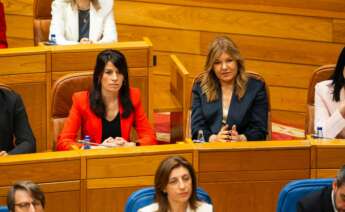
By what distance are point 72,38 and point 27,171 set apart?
1.98 m

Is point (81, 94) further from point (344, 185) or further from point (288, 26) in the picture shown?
point (288, 26)

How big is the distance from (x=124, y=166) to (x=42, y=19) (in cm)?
222

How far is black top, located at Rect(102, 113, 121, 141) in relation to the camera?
→ 16.2 ft

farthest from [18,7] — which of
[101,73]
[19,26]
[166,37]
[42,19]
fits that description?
[101,73]

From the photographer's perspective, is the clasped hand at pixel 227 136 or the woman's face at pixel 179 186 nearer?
the woman's face at pixel 179 186

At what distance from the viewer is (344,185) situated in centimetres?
373

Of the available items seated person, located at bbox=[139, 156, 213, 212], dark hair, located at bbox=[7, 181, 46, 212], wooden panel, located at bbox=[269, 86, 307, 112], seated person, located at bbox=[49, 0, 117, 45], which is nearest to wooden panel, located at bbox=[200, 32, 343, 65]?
wooden panel, located at bbox=[269, 86, 307, 112]

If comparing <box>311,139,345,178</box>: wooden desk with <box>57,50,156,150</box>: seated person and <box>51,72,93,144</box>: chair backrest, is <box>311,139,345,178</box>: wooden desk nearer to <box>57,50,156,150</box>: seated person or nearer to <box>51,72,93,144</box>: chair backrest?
<box>57,50,156,150</box>: seated person

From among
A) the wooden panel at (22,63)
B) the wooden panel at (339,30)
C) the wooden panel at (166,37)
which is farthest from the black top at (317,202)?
the wooden panel at (166,37)

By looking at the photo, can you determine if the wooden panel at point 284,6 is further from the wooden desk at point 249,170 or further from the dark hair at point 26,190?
the dark hair at point 26,190

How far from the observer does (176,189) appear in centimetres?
386

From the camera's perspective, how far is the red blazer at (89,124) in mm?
4863

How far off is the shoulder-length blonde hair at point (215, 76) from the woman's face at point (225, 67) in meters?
0.02

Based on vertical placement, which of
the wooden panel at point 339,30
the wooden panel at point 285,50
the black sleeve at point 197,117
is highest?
the wooden panel at point 339,30
